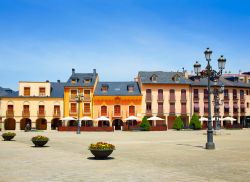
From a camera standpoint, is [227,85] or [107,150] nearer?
[107,150]

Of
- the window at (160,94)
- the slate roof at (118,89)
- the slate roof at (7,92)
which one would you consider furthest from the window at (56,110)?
the window at (160,94)

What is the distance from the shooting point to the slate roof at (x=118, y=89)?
2453 inches

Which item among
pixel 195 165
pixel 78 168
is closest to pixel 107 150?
pixel 78 168

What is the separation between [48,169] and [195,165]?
19.5 ft

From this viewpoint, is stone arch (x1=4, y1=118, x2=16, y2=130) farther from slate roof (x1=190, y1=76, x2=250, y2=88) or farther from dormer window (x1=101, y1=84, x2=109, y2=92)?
slate roof (x1=190, y1=76, x2=250, y2=88)

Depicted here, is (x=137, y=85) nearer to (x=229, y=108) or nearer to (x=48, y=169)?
(x=229, y=108)

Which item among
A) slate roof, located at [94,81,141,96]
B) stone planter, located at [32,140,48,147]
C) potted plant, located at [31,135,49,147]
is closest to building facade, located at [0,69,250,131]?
slate roof, located at [94,81,141,96]

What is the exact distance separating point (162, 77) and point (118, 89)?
8.86 metres

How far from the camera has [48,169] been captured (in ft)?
41.3

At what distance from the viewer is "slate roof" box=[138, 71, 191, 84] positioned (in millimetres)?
63375

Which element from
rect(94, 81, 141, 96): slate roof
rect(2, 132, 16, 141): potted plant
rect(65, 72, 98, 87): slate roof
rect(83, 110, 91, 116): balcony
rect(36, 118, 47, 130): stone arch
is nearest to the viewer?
rect(2, 132, 16, 141): potted plant

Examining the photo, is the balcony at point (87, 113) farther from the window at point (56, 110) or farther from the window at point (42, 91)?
the window at point (42, 91)

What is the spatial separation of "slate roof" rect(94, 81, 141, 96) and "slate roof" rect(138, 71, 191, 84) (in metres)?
2.33

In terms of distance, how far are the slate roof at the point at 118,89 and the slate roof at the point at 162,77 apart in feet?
7.64
